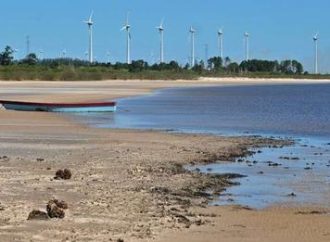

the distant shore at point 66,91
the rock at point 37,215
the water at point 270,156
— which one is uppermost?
the distant shore at point 66,91

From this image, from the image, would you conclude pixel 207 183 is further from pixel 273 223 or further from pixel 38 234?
pixel 38 234

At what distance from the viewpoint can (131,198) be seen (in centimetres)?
1038

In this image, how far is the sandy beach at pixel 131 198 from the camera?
8195mm

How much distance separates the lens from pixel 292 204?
10609mm

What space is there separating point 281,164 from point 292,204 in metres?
5.00

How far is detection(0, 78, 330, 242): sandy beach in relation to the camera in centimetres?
820

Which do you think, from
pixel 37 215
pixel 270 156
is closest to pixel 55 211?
pixel 37 215

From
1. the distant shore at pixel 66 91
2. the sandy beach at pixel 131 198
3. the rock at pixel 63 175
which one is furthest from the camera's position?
the distant shore at pixel 66 91

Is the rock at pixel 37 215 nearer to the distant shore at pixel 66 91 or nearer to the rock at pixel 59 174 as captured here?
the rock at pixel 59 174

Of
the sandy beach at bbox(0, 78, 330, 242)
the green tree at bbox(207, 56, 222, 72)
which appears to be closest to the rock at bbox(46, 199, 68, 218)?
the sandy beach at bbox(0, 78, 330, 242)

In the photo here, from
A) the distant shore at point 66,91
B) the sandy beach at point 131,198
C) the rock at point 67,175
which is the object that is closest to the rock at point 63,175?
the rock at point 67,175

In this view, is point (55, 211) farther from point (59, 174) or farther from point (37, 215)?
point (59, 174)

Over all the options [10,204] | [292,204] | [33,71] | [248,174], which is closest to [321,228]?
[292,204]

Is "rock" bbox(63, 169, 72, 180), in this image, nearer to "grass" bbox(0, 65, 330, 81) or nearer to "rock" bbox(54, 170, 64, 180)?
"rock" bbox(54, 170, 64, 180)
